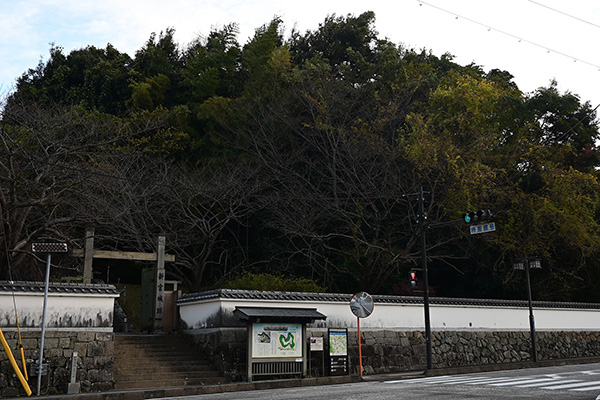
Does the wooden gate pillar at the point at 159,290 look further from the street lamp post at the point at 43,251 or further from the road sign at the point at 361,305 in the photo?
the road sign at the point at 361,305

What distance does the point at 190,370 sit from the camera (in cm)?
1561

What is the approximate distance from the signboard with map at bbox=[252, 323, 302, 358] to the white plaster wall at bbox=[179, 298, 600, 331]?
1163mm

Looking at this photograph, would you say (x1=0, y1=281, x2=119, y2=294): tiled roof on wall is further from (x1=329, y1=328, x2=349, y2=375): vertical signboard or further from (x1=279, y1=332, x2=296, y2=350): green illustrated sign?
(x1=329, y1=328, x2=349, y2=375): vertical signboard

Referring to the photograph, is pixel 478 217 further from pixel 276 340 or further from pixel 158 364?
pixel 158 364

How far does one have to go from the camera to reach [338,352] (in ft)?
55.1

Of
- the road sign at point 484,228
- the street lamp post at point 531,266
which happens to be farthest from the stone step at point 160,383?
the street lamp post at point 531,266

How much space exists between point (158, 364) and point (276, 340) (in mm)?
3466

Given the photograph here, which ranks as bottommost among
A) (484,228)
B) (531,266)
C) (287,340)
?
(287,340)

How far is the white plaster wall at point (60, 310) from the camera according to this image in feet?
42.4

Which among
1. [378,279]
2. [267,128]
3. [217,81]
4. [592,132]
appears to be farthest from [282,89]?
[592,132]

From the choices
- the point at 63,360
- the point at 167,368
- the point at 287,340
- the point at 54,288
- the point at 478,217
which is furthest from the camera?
the point at 478,217

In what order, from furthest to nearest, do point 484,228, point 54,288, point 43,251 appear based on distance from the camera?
point 484,228 < point 54,288 < point 43,251

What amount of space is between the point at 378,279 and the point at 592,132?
14.2 meters

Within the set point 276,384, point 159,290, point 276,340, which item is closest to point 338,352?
point 276,340
